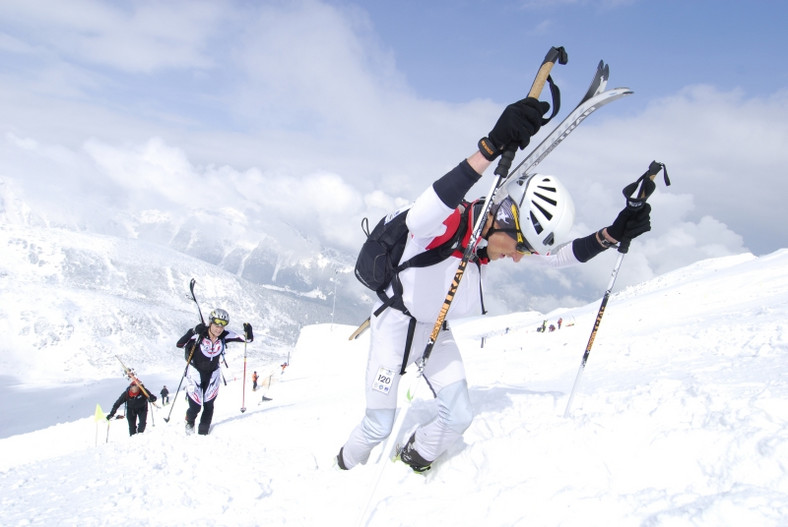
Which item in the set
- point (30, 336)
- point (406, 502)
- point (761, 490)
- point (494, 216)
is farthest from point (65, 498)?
point (30, 336)

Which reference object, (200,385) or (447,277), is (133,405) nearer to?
(200,385)

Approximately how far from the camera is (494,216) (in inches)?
188

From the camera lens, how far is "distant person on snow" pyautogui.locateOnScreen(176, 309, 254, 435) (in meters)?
9.54

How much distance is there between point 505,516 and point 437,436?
53.1 inches

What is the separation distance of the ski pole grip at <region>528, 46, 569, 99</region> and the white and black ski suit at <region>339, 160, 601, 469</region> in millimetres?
1266

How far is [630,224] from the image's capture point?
18.3ft

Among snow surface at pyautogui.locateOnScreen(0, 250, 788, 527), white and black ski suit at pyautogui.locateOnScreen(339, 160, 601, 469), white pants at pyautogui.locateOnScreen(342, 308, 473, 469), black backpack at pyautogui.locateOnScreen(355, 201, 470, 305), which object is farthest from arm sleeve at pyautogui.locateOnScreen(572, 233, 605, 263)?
white pants at pyautogui.locateOnScreen(342, 308, 473, 469)

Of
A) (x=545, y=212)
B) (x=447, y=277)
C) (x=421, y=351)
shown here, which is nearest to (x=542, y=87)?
(x=545, y=212)

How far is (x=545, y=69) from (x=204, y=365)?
861 cm

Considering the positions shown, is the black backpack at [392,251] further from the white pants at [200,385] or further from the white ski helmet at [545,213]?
the white pants at [200,385]

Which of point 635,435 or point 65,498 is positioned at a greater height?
point 635,435

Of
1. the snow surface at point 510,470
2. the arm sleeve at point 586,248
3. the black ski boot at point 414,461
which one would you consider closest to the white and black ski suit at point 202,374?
the snow surface at point 510,470

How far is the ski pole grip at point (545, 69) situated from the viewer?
13.9ft

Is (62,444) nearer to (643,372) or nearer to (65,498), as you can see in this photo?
(65,498)
